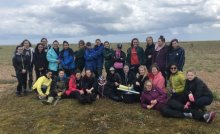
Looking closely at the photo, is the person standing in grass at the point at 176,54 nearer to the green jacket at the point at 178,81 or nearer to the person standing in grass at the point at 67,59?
the green jacket at the point at 178,81

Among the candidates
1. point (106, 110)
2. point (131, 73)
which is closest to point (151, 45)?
point (131, 73)

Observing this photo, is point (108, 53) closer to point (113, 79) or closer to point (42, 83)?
point (113, 79)

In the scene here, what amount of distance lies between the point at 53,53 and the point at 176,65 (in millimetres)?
5572

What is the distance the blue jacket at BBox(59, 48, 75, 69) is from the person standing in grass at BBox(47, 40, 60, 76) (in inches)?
8.2

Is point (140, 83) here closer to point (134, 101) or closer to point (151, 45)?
point (134, 101)

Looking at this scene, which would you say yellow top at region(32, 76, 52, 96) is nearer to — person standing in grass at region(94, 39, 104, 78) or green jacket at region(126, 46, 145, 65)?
person standing in grass at region(94, 39, 104, 78)

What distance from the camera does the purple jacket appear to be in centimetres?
1205

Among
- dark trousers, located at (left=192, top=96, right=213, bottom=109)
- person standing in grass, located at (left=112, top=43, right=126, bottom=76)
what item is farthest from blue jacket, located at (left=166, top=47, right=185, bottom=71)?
dark trousers, located at (left=192, top=96, right=213, bottom=109)

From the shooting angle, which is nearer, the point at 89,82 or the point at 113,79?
the point at 89,82

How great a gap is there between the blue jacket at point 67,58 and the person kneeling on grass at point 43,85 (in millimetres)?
896

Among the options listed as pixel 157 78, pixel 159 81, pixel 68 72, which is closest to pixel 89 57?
pixel 68 72

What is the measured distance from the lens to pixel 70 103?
13148 millimetres

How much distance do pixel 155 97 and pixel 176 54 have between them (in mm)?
2006

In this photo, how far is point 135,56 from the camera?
46.4ft
